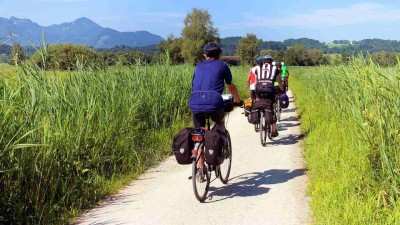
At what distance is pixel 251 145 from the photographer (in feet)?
29.5

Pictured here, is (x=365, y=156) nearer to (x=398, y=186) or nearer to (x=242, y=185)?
(x=398, y=186)

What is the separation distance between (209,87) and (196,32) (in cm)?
8081

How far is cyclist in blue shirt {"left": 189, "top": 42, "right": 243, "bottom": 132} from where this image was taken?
5176mm

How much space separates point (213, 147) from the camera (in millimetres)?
5070

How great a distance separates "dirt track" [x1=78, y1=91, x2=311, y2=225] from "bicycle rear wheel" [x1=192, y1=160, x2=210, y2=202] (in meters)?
0.12

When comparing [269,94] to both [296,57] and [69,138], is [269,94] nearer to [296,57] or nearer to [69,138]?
[69,138]

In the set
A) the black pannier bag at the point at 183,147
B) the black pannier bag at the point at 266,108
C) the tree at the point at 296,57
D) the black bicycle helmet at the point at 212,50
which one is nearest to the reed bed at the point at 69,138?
the black pannier bag at the point at 183,147

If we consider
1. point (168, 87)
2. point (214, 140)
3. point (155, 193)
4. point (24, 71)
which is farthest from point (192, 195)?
point (168, 87)

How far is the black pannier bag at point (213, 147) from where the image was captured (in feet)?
16.6

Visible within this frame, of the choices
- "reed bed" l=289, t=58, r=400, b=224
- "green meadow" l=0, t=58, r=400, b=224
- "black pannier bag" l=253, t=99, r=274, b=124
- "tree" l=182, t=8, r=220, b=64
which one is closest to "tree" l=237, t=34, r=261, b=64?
"tree" l=182, t=8, r=220, b=64

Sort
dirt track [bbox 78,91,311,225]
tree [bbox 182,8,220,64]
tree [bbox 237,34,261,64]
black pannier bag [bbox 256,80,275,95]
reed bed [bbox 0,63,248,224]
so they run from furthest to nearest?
tree [bbox 182,8,220,64], tree [bbox 237,34,261,64], black pannier bag [bbox 256,80,275,95], dirt track [bbox 78,91,311,225], reed bed [bbox 0,63,248,224]

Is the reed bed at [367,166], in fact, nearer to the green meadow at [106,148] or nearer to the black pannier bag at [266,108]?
the green meadow at [106,148]

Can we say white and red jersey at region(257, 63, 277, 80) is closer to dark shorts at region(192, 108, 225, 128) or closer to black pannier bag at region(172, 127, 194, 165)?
dark shorts at region(192, 108, 225, 128)

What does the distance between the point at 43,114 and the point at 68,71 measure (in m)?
2.18
